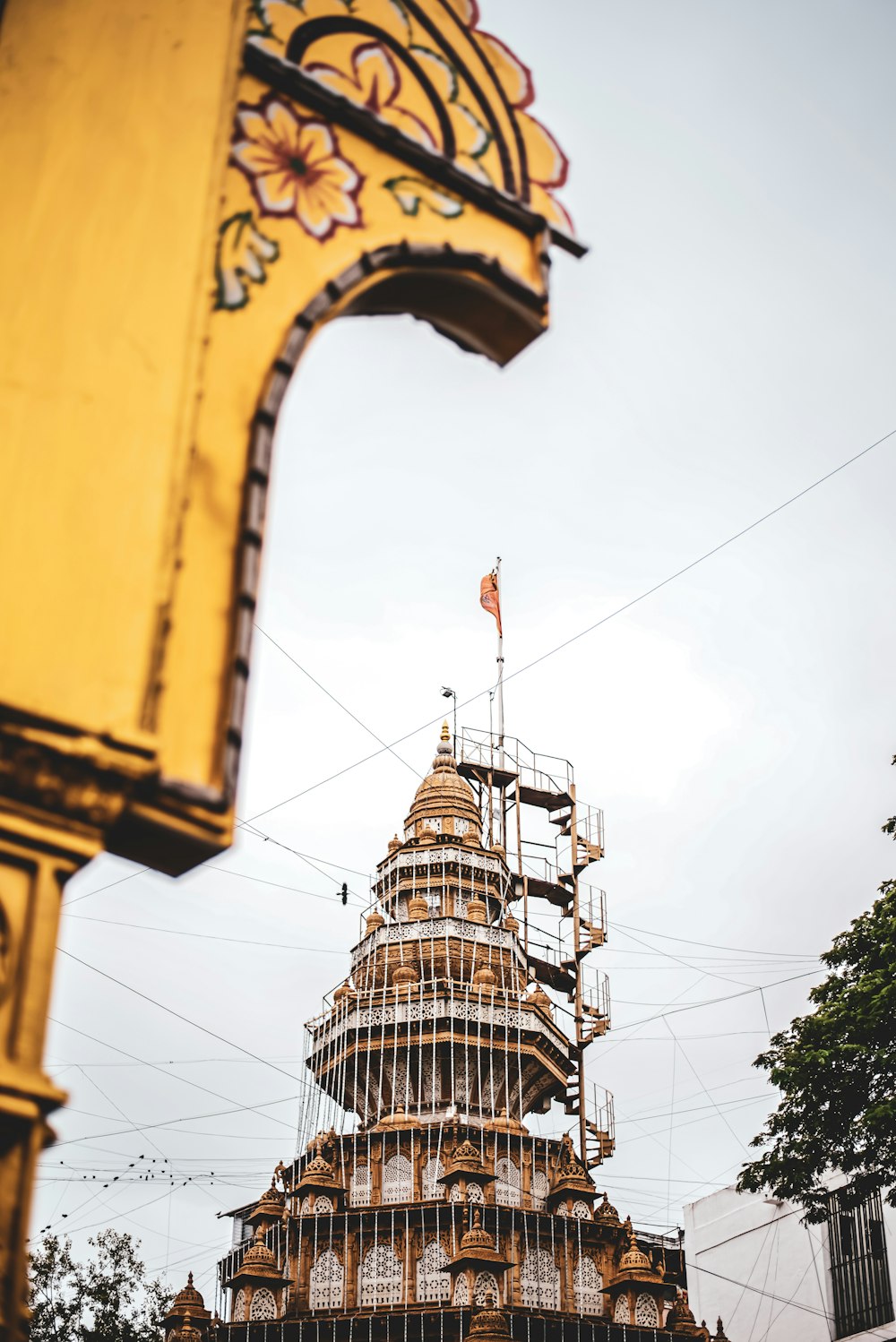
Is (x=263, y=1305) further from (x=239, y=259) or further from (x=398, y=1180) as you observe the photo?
(x=239, y=259)

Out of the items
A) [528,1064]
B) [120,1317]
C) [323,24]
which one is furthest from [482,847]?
[323,24]

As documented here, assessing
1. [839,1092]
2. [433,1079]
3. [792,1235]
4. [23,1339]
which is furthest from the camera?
[792,1235]

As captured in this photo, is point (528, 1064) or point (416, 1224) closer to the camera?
point (416, 1224)

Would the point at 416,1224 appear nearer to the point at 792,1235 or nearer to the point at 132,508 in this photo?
the point at 792,1235

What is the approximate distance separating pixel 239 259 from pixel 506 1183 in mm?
20507

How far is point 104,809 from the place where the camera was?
15.8ft

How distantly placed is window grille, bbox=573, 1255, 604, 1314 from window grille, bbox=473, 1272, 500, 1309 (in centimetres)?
216

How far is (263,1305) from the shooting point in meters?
21.6

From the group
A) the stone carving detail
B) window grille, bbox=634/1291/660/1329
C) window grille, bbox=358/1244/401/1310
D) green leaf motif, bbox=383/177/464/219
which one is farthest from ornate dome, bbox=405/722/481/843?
the stone carving detail

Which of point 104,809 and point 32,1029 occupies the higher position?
point 104,809

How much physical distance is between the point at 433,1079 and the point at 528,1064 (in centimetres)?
177

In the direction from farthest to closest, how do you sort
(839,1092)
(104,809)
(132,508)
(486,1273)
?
(486,1273)
(839,1092)
(132,508)
(104,809)

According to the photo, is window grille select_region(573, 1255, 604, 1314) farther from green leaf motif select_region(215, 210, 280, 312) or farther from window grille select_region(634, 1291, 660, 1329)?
green leaf motif select_region(215, 210, 280, 312)

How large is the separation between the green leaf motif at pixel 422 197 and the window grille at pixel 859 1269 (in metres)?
21.5
